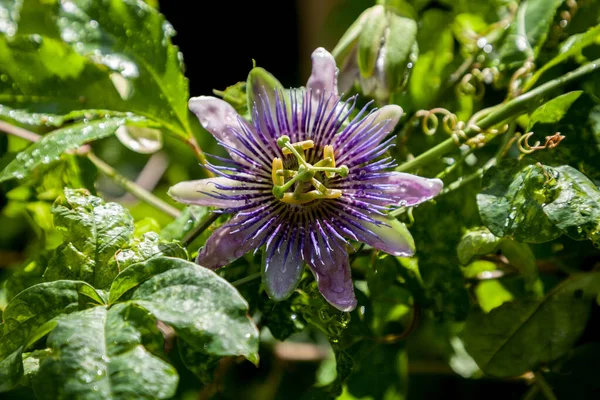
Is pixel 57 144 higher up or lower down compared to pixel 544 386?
higher up

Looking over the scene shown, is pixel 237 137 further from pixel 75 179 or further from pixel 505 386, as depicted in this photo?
pixel 505 386

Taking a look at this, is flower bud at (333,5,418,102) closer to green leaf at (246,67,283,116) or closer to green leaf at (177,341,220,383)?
green leaf at (246,67,283,116)

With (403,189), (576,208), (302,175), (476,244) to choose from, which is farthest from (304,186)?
(576,208)

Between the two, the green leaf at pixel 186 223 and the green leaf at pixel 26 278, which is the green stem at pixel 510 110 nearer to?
the green leaf at pixel 186 223

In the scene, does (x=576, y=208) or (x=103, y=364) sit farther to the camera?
(x=576, y=208)

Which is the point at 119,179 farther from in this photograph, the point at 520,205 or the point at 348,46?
the point at 520,205

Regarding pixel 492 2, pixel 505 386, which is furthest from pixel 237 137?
pixel 505 386

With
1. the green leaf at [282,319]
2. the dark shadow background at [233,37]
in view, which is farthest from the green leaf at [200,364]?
the dark shadow background at [233,37]

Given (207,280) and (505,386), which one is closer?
(207,280)
